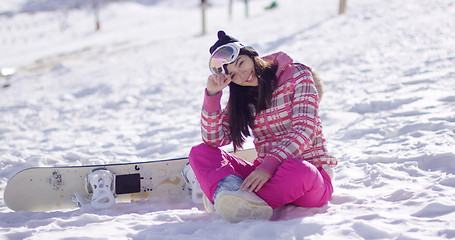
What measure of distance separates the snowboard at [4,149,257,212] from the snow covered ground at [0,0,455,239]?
116 mm

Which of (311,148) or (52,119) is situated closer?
(311,148)

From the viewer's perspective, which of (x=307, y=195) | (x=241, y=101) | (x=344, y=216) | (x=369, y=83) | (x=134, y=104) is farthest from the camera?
(x=134, y=104)

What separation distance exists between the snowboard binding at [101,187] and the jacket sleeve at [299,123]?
118cm

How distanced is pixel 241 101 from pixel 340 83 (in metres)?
4.13

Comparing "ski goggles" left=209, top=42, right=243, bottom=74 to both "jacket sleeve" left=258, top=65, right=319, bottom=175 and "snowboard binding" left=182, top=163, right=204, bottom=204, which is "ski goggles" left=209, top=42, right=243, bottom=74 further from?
"snowboard binding" left=182, top=163, right=204, bottom=204

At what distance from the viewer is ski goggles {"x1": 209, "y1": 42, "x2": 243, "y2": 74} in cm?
256

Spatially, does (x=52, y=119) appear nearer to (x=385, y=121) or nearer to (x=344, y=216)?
(x=385, y=121)

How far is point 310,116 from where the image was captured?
2473mm

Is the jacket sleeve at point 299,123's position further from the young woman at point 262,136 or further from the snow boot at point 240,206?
the snow boot at point 240,206

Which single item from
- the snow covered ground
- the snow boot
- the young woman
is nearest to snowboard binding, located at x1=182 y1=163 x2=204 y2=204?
the snow covered ground

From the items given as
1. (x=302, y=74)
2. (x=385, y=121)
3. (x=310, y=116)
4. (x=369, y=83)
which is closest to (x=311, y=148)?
(x=310, y=116)

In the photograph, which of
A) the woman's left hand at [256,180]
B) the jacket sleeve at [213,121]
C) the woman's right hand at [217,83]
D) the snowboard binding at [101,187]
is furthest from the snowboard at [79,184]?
the woman's left hand at [256,180]

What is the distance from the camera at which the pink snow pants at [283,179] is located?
235cm

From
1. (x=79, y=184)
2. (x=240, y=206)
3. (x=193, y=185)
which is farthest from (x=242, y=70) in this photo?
(x=79, y=184)
